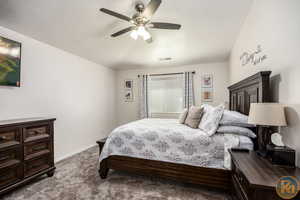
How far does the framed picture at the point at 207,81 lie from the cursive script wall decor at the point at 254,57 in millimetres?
1423

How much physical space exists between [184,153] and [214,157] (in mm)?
373

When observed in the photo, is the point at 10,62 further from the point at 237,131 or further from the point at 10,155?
the point at 237,131

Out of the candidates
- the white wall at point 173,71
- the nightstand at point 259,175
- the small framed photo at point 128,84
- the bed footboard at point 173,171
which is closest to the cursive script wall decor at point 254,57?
the nightstand at point 259,175

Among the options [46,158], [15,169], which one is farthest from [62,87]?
[15,169]

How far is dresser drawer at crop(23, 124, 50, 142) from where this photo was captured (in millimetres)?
1945

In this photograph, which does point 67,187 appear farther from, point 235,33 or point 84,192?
point 235,33

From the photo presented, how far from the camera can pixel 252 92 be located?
6.60 ft

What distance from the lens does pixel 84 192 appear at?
1.88 m

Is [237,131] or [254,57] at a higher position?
[254,57]

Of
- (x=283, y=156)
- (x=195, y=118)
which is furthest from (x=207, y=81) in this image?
(x=283, y=156)

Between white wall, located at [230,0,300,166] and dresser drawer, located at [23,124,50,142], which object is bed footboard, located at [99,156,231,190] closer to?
white wall, located at [230,0,300,166]

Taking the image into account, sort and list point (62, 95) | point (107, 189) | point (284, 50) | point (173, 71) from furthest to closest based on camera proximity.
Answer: point (173, 71), point (62, 95), point (107, 189), point (284, 50)

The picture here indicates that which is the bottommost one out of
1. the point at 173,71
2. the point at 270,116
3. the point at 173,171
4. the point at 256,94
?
the point at 173,171

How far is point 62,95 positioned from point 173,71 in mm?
3105
